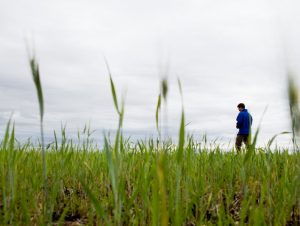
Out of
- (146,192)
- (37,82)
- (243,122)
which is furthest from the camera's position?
(243,122)

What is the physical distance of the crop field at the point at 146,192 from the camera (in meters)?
1.04

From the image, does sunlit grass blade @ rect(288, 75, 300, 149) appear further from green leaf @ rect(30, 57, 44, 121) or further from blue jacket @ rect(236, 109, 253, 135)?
blue jacket @ rect(236, 109, 253, 135)

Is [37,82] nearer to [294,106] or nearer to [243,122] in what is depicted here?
[294,106]

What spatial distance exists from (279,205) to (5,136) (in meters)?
1.32

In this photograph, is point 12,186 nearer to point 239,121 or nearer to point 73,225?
point 73,225

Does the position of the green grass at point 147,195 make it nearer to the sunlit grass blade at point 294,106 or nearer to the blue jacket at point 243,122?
the sunlit grass blade at point 294,106

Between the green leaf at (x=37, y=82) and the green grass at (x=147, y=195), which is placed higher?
the green leaf at (x=37, y=82)

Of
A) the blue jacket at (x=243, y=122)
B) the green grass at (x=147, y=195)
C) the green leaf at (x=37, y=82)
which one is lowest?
the green grass at (x=147, y=195)

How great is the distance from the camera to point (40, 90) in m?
0.97

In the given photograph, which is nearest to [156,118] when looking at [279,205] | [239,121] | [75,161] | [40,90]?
[40,90]

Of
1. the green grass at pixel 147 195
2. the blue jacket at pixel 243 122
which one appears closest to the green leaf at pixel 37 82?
the green grass at pixel 147 195

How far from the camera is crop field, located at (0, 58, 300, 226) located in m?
1.04

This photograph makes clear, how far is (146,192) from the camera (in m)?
1.36

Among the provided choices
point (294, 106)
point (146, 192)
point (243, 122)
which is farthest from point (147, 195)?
point (243, 122)
